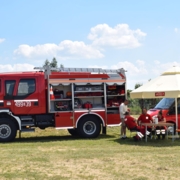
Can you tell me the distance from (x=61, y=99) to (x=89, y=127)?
1609mm

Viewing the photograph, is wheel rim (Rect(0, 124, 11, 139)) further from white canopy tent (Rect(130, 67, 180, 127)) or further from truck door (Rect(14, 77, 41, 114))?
white canopy tent (Rect(130, 67, 180, 127))

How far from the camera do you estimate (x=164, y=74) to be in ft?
50.9

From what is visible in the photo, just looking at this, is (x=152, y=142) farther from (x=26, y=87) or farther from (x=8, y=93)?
(x=8, y=93)

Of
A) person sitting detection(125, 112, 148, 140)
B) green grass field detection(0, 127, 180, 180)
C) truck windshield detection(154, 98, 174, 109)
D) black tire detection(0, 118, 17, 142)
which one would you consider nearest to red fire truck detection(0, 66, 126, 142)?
black tire detection(0, 118, 17, 142)

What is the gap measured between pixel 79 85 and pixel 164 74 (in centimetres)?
339

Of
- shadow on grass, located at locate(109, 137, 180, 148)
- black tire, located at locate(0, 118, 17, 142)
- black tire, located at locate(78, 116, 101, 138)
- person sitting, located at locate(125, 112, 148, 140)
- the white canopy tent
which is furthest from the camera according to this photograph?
black tire, located at locate(78, 116, 101, 138)

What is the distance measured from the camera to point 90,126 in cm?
1570

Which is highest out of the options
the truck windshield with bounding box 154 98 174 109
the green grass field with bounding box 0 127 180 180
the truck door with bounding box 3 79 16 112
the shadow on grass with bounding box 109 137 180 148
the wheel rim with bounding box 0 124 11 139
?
the truck door with bounding box 3 79 16 112

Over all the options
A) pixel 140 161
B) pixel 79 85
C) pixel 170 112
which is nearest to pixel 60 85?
pixel 79 85

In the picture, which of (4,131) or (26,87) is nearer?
(4,131)

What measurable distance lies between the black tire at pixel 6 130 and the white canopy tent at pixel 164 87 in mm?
4824

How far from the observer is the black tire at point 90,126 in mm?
15539

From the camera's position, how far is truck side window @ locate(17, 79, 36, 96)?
14.9m

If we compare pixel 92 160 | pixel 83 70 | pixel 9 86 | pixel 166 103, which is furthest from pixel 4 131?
pixel 166 103
